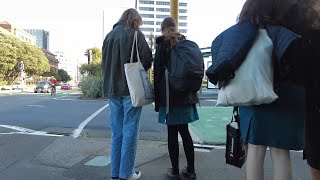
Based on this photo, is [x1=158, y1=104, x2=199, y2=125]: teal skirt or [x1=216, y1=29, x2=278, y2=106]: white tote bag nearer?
[x1=216, y1=29, x2=278, y2=106]: white tote bag

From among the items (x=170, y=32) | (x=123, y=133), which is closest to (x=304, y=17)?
→ (x=170, y=32)

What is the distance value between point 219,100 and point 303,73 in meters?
0.65

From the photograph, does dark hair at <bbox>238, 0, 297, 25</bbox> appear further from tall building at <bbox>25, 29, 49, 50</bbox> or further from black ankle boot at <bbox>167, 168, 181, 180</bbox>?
tall building at <bbox>25, 29, 49, 50</bbox>

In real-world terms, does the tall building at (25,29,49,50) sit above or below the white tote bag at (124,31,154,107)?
above

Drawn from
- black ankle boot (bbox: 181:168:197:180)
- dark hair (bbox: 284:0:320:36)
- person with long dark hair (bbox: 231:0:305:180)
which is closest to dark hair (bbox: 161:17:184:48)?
person with long dark hair (bbox: 231:0:305:180)

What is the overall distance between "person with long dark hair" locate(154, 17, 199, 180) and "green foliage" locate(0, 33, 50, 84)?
227 feet

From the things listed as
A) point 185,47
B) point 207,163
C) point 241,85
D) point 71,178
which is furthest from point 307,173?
point 71,178

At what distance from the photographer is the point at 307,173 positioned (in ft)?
15.8

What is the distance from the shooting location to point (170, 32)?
4.37m

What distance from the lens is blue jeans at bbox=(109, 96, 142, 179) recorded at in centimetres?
427

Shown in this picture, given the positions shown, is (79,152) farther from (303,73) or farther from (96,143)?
(303,73)

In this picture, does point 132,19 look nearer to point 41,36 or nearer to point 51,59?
point 51,59

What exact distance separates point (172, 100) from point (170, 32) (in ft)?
2.52

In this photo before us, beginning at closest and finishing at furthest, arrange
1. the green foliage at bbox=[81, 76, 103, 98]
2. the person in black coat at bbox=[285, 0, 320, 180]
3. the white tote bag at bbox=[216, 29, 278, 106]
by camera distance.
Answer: the person in black coat at bbox=[285, 0, 320, 180], the white tote bag at bbox=[216, 29, 278, 106], the green foliage at bbox=[81, 76, 103, 98]
